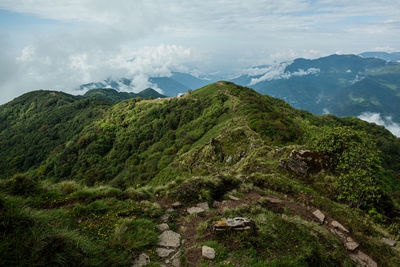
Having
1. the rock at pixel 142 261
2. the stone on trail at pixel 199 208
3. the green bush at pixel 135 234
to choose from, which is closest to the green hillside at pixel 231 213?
the green bush at pixel 135 234

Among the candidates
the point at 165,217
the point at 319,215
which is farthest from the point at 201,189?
the point at 319,215

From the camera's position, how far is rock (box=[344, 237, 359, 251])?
7523mm

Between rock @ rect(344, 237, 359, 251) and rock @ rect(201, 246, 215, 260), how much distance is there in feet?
20.1

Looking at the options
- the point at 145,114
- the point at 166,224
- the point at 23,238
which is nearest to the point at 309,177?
the point at 166,224

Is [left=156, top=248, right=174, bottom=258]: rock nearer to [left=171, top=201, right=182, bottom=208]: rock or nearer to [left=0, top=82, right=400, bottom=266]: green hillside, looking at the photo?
[left=0, top=82, right=400, bottom=266]: green hillside

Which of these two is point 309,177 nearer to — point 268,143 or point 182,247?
point 268,143

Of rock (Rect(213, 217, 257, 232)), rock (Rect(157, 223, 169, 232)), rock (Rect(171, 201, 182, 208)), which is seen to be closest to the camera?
rock (Rect(213, 217, 257, 232))

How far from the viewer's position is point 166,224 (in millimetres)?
7355

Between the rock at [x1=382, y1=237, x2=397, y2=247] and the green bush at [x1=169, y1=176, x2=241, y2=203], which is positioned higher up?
the green bush at [x1=169, y1=176, x2=241, y2=203]

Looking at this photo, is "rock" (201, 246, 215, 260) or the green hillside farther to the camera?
"rock" (201, 246, 215, 260)

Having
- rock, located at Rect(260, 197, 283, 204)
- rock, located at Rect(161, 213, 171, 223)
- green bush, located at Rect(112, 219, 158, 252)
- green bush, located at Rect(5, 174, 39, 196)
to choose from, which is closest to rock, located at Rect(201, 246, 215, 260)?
green bush, located at Rect(112, 219, 158, 252)

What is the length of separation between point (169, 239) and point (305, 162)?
1189 centimetres

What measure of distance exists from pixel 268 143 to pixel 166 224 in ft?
59.9

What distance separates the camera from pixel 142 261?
529 cm
